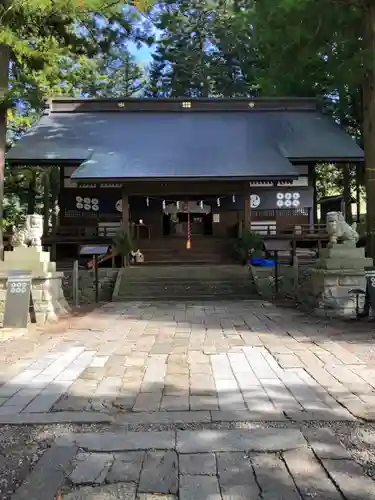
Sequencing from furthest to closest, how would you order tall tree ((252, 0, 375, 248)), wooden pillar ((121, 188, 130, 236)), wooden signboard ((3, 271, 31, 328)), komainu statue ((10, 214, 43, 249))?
1. wooden pillar ((121, 188, 130, 236))
2. tall tree ((252, 0, 375, 248))
3. komainu statue ((10, 214, 43, 249))
4. wooden signboard ((3, 271, 31, 328))

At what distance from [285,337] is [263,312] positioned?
2.68 m

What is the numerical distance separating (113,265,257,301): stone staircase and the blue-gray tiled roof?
3.30 meters

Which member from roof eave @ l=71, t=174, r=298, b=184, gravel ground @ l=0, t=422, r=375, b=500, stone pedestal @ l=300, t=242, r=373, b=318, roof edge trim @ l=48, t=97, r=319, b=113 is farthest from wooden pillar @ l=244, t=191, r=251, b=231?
gravel ground @ l=0, t=422, r=375, b=500

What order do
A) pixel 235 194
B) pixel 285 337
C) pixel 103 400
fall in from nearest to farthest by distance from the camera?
pixel 103 400, pixel 285 337, pixel 235 194

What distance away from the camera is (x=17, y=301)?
7.41 m

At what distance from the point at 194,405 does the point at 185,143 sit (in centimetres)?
1538

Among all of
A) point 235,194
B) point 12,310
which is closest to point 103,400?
point 12,310

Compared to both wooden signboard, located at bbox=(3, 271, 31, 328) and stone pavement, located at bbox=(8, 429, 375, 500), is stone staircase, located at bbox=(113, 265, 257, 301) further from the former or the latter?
stone pavement, located at bbox=(8, 429, 375, 500)

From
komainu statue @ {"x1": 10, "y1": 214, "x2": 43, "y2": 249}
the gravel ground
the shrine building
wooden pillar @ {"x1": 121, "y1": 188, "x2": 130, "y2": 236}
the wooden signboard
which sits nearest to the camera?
the gravel ground

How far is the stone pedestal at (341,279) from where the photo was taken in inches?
321

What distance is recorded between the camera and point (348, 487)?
234 centimetres

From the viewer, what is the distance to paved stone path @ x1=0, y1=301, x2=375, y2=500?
2.40 m

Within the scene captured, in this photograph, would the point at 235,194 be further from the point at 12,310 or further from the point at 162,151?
the point at 12,310

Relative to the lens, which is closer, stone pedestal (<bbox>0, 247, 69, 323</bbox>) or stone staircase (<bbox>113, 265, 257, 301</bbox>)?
stone pedestal (<bbox>0, 247, 69, 323</bbox>)
